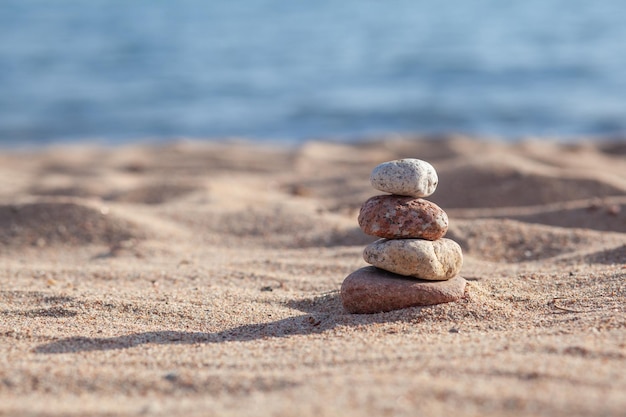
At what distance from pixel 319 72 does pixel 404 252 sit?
47.4 ft

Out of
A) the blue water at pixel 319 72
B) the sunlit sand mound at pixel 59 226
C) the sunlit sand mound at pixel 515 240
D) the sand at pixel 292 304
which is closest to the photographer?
the sand at pixel 292 304

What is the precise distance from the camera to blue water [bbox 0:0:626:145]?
14078 millimetres

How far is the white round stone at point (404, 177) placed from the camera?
12.6 feet

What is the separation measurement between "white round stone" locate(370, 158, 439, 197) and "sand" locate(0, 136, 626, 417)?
23.5 inches

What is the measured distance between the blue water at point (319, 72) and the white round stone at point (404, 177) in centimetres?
899

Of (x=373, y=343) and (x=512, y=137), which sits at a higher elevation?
(x=512, y=137)

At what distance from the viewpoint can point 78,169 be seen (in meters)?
9.91

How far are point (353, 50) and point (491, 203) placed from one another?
537 inches

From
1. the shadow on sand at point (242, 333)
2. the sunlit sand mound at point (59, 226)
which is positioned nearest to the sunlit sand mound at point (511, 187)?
the sunlit sand mound at point (59, 226)

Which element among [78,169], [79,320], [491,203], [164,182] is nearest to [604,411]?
[79,320]

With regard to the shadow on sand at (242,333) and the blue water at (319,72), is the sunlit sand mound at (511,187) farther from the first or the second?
the blue water at (319,72)

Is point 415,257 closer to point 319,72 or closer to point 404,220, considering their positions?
point 404,220

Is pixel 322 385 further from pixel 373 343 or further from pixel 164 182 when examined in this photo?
pixel 164 182

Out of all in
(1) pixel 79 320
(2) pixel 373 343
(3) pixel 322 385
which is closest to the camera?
(3) pixel 322 385
